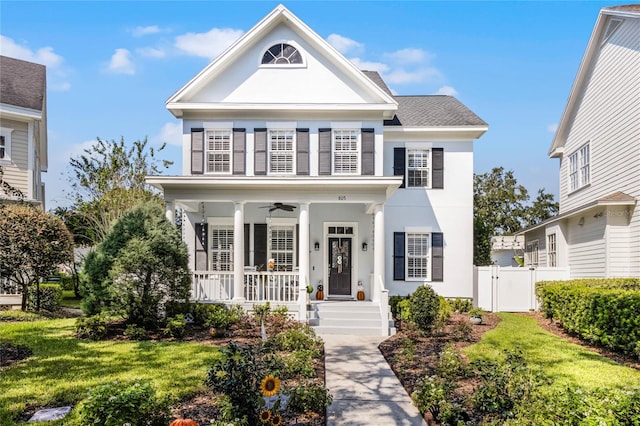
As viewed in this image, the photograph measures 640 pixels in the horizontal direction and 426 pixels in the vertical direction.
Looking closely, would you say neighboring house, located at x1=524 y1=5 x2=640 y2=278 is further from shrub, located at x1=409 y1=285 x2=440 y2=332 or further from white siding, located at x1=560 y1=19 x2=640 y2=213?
shrub, located at x1=409 y1=285 x2=440 y2=332

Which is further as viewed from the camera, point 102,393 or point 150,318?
point 150,318

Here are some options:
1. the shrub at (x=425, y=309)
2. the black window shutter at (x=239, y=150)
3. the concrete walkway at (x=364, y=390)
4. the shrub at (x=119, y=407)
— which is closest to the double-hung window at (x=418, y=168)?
the shrub at (x=425, y=309)

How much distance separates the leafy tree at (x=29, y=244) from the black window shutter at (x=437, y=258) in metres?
11.8

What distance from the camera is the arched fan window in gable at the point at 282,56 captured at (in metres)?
14.6

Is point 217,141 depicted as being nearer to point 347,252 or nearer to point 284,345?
point 347,252

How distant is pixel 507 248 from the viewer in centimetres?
3597

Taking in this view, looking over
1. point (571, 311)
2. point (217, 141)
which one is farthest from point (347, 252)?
point (571, 311)

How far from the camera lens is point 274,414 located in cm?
493

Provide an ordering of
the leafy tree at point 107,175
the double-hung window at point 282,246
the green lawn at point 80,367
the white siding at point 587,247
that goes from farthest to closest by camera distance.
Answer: the leafy tree at point 107,175 < the double-hung window at point 282,246 < the white siding at point 587,247 < the green lawn at point 80,367

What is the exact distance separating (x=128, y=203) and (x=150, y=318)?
1356 centimetres

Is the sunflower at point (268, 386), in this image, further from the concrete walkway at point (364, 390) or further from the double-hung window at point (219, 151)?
the double-hung window at point (219, 151)

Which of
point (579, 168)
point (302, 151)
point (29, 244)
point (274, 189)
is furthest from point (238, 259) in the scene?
point (579, 168)

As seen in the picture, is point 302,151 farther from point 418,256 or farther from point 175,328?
point 175,328

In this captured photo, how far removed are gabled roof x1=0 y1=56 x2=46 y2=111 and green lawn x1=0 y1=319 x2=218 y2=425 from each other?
1057 cm
